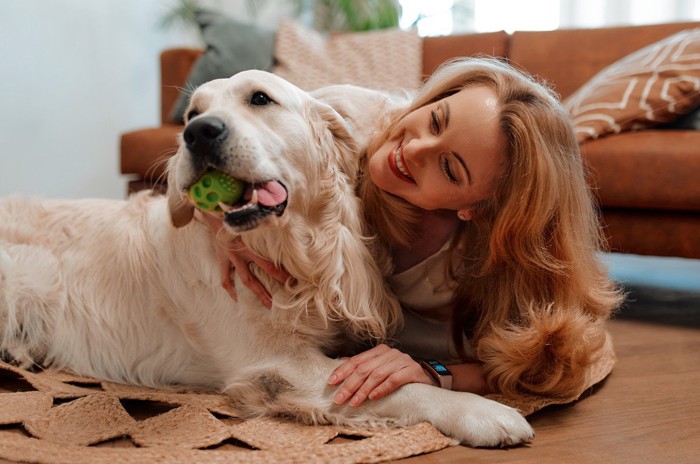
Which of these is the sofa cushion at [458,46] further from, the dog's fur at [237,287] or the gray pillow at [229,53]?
the dog's fur at [237,287]

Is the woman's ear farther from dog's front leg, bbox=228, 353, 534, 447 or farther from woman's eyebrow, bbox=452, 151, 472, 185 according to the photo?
dog's front leg, bbox=228, 353, 534, 447

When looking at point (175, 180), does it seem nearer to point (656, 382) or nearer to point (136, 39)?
point (656, 382)

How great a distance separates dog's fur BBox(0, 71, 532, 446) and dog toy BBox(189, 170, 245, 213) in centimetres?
2

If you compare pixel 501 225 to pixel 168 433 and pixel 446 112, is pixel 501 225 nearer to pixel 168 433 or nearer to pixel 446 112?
pixel 446 112

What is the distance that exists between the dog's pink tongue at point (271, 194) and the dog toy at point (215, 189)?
5 cm

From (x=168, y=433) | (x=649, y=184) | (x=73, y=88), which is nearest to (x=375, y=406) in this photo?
(x=168, y=433)

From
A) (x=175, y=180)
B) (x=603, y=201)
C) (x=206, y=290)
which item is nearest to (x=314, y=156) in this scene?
(x=175, y=180)

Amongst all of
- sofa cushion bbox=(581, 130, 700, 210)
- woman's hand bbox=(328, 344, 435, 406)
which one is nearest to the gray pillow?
sofa cushion bbox=(581, 130, 700, 210)

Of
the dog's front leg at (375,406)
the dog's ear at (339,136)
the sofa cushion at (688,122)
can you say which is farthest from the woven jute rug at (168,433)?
the sofa cushion at (688,122)

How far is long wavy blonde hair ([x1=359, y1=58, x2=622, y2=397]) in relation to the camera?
168 centimetres

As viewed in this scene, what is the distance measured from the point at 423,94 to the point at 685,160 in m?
1.30

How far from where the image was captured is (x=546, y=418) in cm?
170

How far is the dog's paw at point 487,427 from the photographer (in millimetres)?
1486

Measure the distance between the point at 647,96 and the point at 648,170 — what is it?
1.52 feet
